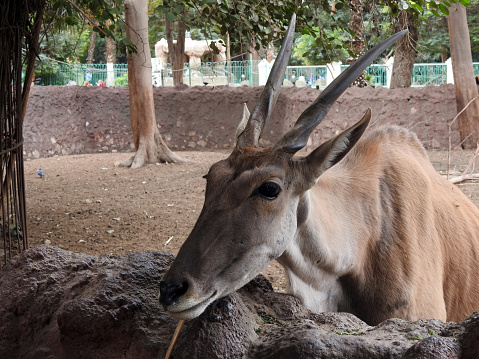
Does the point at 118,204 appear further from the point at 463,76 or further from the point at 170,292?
the point at 463,76

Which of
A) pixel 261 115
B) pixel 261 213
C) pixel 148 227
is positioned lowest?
pixel 148 227

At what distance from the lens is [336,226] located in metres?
2.91

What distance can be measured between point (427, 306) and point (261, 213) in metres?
1.19

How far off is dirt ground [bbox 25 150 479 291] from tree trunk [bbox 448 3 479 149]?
65 centimetres

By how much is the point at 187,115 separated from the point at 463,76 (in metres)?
6.50

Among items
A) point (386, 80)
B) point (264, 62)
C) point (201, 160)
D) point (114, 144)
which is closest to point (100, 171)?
point (201, 160)

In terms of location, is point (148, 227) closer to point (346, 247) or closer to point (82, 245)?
point (82, 245)

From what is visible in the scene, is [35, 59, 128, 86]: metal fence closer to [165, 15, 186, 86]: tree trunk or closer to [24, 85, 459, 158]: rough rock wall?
[165, 15, 186, 86]: tree trunk

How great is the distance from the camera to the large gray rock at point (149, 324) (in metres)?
1.62

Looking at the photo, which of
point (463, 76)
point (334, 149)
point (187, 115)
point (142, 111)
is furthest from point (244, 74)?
point (334, 149)

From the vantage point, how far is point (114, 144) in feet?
47.6

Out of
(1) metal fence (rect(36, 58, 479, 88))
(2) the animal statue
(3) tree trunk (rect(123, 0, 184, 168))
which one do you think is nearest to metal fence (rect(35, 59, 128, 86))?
(1) metal fence (rect(36, 58, 479, 88))

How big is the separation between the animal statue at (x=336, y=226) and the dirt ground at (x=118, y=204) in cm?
160

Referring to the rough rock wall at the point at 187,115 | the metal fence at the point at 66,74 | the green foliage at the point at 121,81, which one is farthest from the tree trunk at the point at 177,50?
the green foliage at the point at 121,81
